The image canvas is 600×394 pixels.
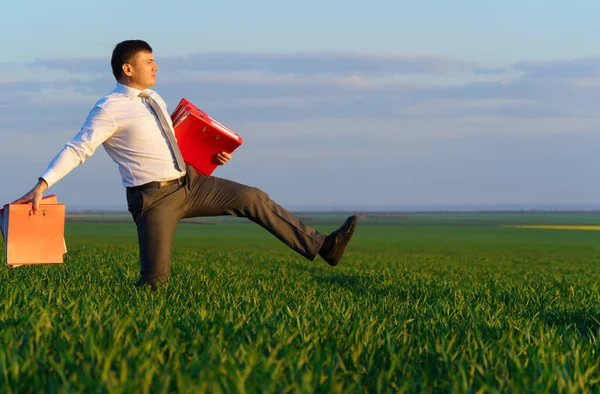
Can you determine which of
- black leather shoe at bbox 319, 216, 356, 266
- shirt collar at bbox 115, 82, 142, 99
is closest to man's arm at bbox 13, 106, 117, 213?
shirt collar at bbox 115, 82, 142, 99

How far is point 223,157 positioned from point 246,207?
582 mm

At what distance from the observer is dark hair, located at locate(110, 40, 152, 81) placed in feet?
22.9

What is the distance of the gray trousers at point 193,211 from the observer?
6.98 metres

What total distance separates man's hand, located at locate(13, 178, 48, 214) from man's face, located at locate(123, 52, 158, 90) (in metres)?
1.29

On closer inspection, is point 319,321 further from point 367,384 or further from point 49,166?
point 49,166

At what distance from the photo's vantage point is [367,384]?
386 centimetres

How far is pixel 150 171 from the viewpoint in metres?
6.96

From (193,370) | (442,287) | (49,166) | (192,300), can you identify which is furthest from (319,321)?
(442,287)

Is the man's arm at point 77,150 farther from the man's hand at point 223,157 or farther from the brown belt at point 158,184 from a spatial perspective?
the man's hand at point 223,157

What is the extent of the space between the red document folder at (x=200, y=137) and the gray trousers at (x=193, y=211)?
17 cm

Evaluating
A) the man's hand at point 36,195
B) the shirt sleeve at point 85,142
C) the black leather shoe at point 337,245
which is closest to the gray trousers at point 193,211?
the black leather shoe at point 337,245

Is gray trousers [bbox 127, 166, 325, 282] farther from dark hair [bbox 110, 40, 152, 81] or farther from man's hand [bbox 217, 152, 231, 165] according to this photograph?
dark hair [bbox 110, 40, 152, 81]

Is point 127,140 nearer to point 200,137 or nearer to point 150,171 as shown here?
point 150,171

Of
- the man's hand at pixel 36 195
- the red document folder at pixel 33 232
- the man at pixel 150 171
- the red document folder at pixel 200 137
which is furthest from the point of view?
the red document folder at pixel 200 137
